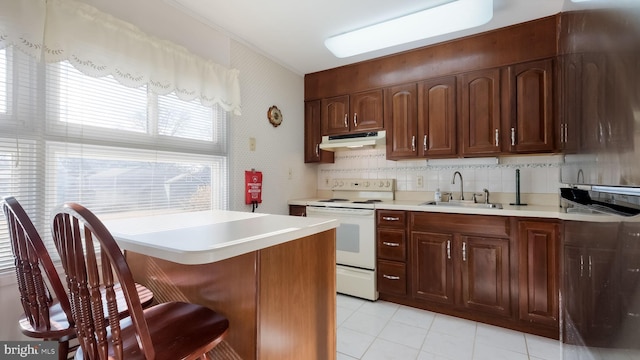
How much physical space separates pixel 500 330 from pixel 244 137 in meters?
2.62

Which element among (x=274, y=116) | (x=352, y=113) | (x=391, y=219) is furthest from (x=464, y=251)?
(x=274, y=116)

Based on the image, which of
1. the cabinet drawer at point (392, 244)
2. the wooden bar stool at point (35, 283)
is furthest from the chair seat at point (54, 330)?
the cabinet drawer at point (392, 244)

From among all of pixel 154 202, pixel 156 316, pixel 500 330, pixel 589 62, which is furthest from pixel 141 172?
pixel 500 330

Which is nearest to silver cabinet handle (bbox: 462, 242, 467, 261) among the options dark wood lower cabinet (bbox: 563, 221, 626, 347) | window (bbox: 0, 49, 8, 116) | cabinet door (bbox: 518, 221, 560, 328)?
cabinet door (bbox: 518, 221, 560, 328)

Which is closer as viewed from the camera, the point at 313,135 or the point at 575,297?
the point at 575,297

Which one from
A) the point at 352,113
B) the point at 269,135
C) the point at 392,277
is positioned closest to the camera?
the point at 392,277

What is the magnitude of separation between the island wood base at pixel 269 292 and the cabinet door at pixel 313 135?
2.03 m

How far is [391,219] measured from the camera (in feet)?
8.22

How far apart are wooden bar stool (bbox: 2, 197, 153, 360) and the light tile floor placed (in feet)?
4.70

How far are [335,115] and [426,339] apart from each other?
2.28m

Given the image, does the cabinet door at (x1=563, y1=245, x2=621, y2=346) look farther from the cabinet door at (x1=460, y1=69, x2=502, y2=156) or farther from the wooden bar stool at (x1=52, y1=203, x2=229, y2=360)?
the cabinet door at (x1=460, y1=69, x2=502, y2=156)

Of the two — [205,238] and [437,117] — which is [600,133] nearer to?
[205,238]

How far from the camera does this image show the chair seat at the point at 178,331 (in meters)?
0.77

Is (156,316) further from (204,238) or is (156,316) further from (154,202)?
(154,202)
